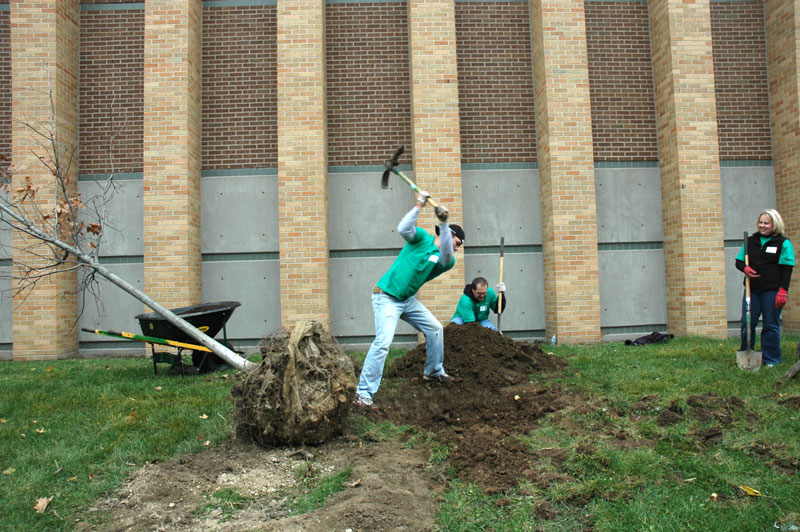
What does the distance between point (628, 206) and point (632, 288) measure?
65.6 inches

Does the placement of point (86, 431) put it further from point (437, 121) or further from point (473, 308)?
point (437, 121)

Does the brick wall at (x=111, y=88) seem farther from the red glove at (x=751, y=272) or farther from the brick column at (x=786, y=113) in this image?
the brick column at (x=786, y=113)

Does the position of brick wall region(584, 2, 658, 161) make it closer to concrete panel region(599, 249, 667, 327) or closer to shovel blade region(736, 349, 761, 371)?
concrete panel region(599, 249, 667, 327)

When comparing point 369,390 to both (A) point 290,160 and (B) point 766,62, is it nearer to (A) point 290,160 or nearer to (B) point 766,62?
(A) point 290,160

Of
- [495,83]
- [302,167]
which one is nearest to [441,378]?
[302,167]

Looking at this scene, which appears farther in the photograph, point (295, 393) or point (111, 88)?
point (111, 88)

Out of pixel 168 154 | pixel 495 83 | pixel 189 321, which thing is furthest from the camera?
pixel 495 83

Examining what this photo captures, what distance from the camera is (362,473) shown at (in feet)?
13.4

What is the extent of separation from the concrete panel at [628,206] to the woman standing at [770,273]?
4.06 metres

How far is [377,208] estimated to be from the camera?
1071 cm

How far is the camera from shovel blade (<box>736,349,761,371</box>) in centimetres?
650

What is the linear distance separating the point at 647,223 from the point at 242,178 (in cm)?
821

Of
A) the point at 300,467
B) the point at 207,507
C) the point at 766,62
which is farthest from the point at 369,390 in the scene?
the point at 766,62

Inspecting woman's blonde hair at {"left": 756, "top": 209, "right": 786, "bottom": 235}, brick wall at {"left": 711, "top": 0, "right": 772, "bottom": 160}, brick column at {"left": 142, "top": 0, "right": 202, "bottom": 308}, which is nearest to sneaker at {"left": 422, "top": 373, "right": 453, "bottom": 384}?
woman's blonde hair at {"left": 756, "top": 209, "right": 786, "bottom": 235}
